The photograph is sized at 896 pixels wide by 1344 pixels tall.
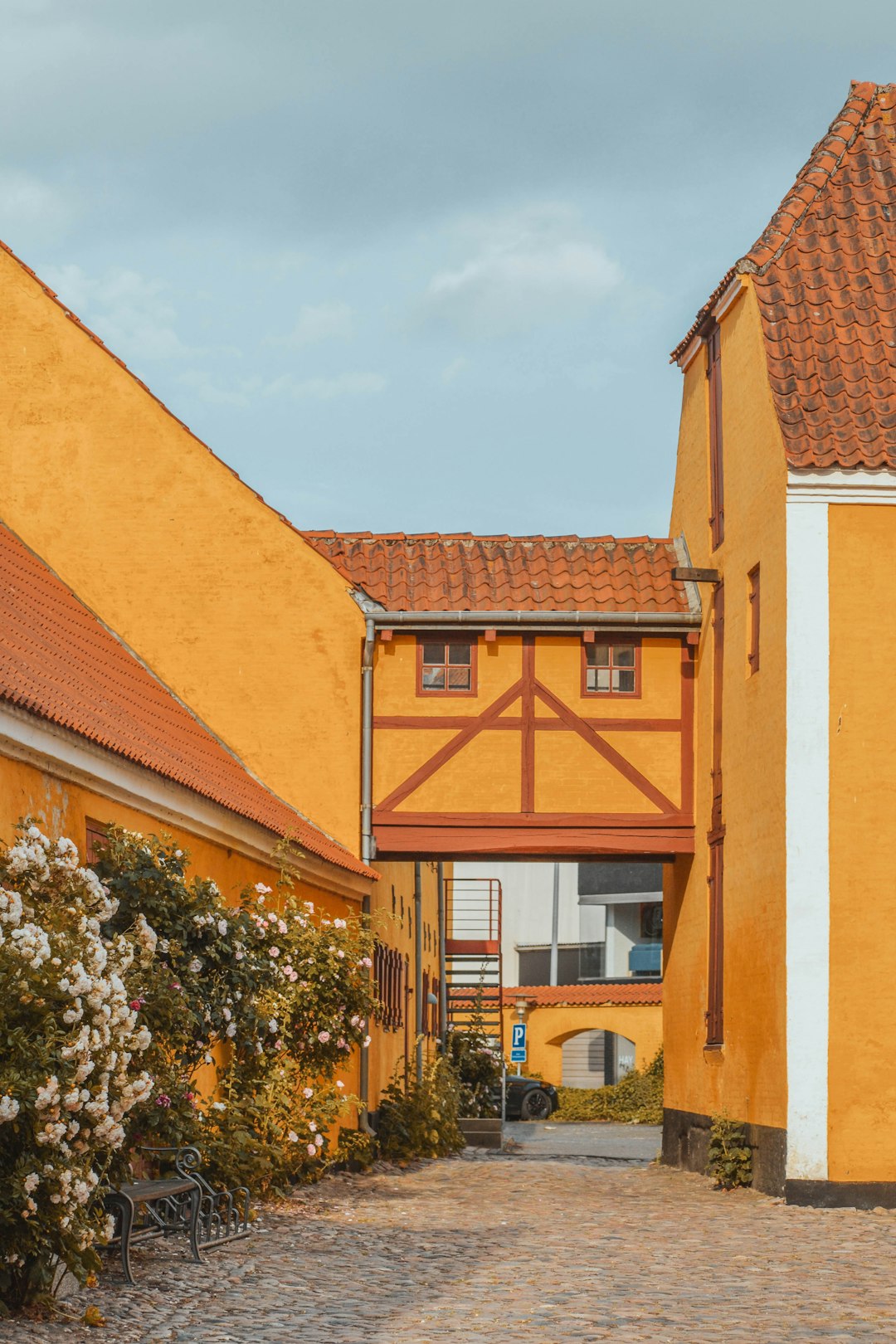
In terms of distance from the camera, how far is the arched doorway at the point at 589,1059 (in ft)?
148

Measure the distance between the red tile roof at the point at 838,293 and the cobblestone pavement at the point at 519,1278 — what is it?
253 inches

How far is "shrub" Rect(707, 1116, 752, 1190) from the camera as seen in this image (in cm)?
1509

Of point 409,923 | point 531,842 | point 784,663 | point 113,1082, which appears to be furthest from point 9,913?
point 409,923

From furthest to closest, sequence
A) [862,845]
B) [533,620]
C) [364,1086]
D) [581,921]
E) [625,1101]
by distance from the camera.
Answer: [581,921] < [625,1101] < [364,1086] < [533,620] < [862,845]

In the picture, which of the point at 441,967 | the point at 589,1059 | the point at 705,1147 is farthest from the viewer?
the point at 589,1059

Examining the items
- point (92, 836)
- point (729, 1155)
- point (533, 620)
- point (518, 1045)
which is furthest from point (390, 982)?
point (518, 1045)

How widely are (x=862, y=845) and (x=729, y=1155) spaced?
3.07 metres

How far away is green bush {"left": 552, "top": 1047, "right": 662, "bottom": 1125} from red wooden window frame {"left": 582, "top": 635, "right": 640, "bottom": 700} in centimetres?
1973

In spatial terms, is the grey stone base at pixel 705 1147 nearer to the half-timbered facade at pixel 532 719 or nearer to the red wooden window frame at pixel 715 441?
the half-timbered facade at pixel 532 719

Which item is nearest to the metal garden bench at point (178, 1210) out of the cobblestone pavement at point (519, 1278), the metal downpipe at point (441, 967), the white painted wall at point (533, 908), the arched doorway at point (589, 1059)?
the cobblestone pavement at point (519, 1278)

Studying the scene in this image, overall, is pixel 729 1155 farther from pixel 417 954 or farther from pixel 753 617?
pixel 417 954

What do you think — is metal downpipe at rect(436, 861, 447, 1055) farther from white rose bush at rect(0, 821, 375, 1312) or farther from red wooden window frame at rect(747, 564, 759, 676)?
red wooden window frame at rect(747, 564, 759, 676)

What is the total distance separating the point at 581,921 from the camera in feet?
163

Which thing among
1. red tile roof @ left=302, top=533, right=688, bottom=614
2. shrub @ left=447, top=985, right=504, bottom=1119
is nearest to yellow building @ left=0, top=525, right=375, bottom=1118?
red tile roof @ left=302, top=533, right=688, bottom=614
